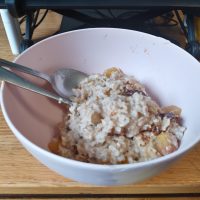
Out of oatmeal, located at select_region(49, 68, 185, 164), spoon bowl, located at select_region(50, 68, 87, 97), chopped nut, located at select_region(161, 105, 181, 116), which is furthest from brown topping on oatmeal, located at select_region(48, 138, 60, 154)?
chopped nut, located at select_region(161, 105, 181, 116)

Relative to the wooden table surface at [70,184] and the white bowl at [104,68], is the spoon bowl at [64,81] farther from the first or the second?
the wooden table surface at [70,184]

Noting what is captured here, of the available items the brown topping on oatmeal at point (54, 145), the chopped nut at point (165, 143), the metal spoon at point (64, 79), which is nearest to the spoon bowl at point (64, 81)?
the metal spoon at point (64, 79)

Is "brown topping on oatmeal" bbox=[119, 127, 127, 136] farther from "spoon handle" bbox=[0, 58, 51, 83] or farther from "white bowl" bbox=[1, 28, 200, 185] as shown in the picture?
"spoon handle" bbox=[0, 58, 51, 83]

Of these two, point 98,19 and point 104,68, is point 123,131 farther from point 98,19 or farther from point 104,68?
point 98,19

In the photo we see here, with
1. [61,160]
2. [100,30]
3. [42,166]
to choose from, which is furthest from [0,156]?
[100,30]

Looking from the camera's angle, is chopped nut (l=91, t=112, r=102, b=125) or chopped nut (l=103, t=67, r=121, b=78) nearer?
→ chopped nut (l=91, t=112, r=102, b=125)

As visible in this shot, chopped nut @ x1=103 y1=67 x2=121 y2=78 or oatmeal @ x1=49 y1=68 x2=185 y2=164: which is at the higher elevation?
chopped nut @ x1=103 y1=67 x2=121 y2=78
